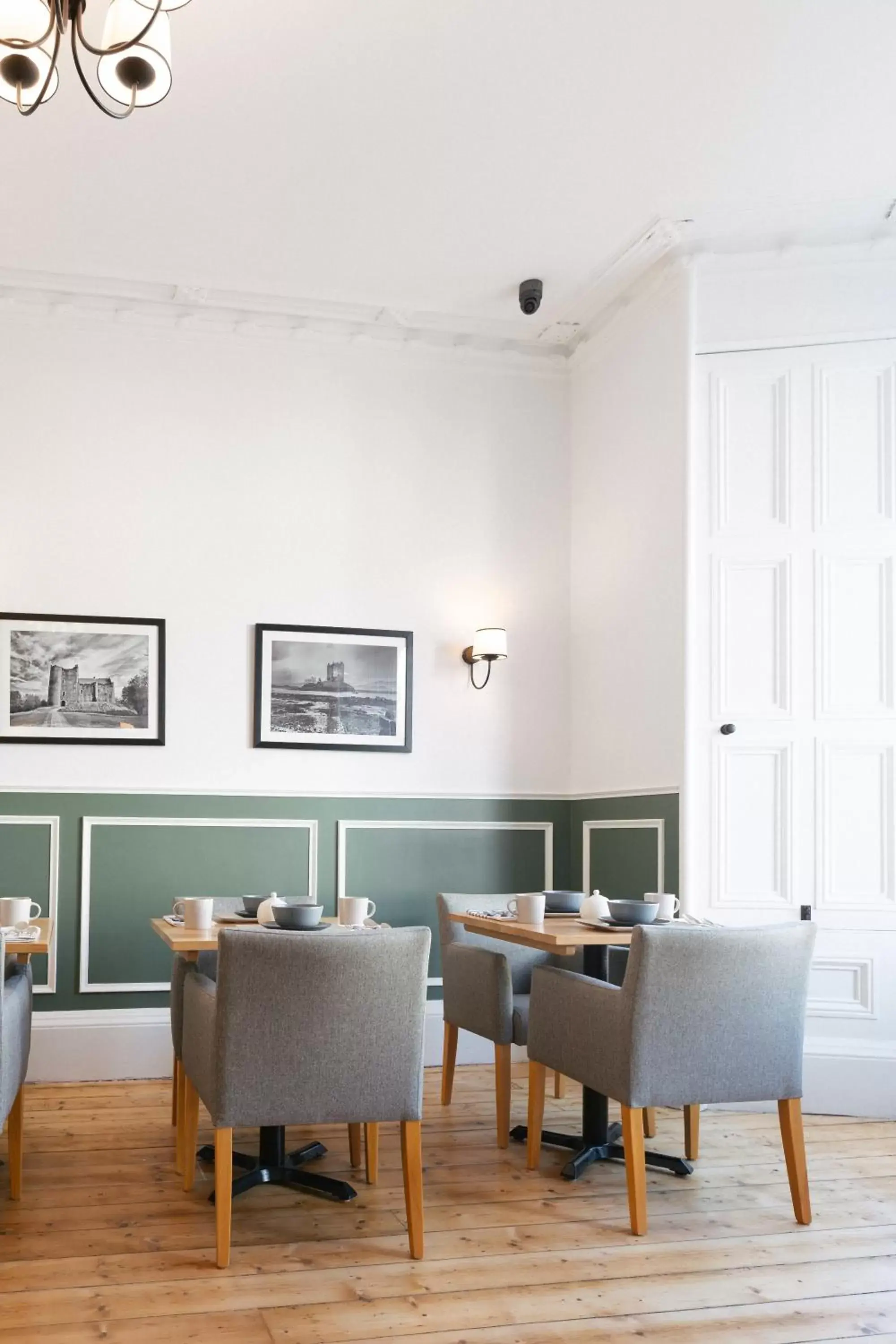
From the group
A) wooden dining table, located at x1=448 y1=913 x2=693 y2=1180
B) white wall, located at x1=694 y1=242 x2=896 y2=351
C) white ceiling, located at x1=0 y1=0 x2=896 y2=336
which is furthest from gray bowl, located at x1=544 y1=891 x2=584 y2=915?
white ceiling, located at x1=0 y1=0 x2=896 y2=336

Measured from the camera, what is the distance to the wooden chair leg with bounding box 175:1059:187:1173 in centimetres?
337

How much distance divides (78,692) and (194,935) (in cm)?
198

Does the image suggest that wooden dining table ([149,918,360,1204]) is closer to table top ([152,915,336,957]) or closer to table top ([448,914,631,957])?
table top ([152,915,336,957])

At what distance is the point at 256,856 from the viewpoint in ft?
16.5

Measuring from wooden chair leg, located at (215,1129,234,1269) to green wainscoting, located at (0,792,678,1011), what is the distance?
7.23ft

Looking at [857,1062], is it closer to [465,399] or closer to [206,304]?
[465,399]

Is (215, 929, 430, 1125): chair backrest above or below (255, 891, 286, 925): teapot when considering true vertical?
below

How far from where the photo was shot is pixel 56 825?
15.8 feet

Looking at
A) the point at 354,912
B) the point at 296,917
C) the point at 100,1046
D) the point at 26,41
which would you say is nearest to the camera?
the point at 26,41

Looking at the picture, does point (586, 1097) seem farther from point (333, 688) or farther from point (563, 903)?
point (333, 688)

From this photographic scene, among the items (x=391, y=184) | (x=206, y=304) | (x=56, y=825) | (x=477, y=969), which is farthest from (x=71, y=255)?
(x=477, y=969)

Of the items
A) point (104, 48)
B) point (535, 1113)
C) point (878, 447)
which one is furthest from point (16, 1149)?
point (878, 447)

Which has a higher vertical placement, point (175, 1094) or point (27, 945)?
point (27, 945)

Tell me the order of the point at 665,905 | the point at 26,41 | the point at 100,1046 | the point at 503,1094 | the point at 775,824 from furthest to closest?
the point at 100,1046, the point at 775,824, the point at 503,1094, the point at 665,905, the point at 26,41
